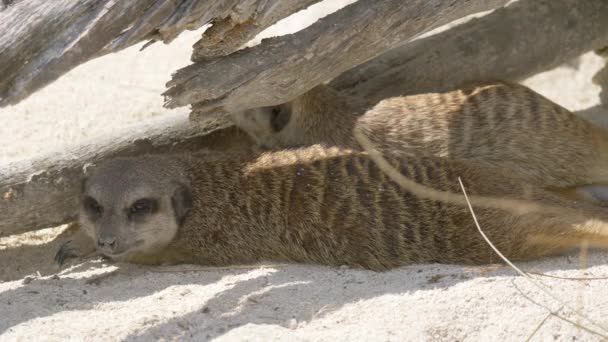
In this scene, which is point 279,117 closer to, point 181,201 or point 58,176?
point 181,201

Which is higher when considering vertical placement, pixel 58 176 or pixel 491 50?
pixel 58 176

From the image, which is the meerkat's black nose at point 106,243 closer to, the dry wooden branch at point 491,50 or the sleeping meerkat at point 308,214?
the sleeping meerkat at point 308,214

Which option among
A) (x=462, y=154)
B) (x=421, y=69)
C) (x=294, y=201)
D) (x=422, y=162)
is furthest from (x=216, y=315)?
(x=421, y=69)

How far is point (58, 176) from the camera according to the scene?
2.99 m

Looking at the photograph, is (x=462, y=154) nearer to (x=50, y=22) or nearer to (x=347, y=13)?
(x=347, y=13)

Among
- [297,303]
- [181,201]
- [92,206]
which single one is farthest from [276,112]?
[297,303]

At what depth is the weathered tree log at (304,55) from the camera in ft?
8.06

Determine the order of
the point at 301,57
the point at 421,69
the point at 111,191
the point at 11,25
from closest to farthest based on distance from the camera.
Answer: the point at 11,25, the point at 301,57, the point at 111,191, the point at 421,69

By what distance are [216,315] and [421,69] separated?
1.62 m

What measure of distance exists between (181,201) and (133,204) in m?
0.19

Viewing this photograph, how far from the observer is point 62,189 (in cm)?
299

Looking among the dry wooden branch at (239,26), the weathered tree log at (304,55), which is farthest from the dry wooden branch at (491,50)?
the dry wooden branch at (239,26)

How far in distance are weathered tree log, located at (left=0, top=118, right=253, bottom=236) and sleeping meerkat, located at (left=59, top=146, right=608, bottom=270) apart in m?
0.17

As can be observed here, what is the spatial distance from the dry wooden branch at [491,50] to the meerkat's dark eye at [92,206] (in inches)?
47.7
